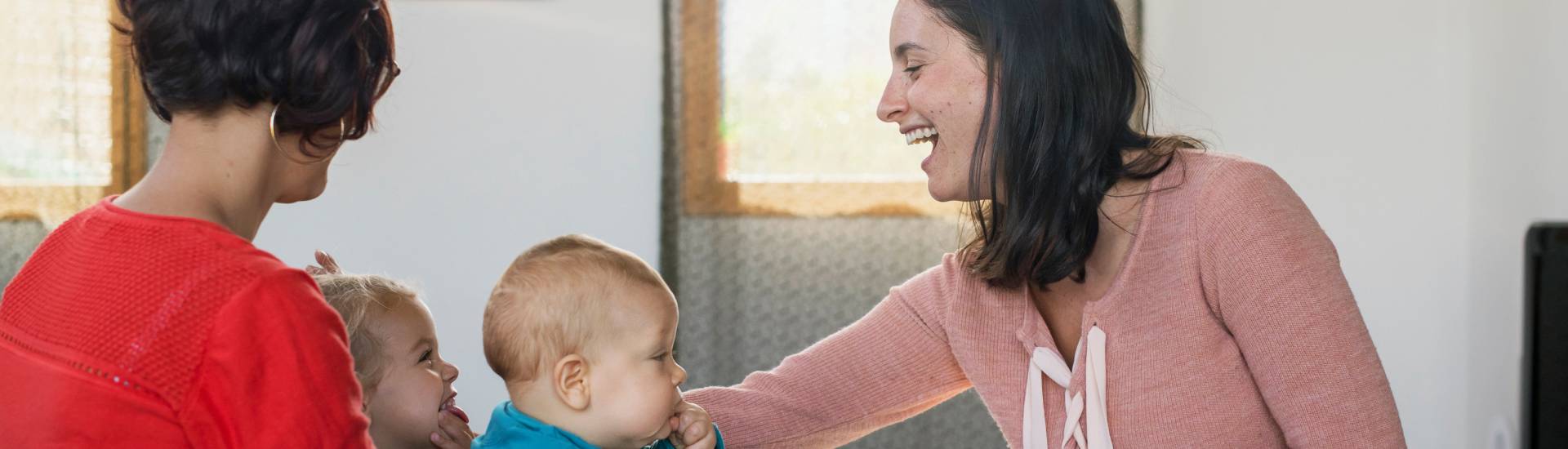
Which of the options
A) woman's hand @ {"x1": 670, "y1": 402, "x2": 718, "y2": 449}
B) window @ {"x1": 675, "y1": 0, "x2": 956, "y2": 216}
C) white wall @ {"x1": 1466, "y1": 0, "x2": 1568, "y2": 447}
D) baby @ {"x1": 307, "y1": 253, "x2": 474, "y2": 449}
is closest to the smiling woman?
woman's hand @ {"x1": 670, "y1": 402, "x2": 718, "y2": 449}

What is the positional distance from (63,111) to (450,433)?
2.37 metres

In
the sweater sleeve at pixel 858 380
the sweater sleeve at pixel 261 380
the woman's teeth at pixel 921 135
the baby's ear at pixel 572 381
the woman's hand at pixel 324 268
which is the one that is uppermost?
the woman's teeth at pixel 921 135

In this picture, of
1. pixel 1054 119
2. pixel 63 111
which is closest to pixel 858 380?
pixel 1054 119

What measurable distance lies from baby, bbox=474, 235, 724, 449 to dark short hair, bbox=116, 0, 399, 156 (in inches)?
11.3

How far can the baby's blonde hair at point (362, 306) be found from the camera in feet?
4.09

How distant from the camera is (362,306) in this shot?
4.14ft

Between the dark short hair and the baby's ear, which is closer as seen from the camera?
the dark short hair

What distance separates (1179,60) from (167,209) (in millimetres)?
2448

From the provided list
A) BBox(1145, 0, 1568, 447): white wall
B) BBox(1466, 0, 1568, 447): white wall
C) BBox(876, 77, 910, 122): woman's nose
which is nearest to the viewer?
BBox(876, 77, 910, 122): woman's nose

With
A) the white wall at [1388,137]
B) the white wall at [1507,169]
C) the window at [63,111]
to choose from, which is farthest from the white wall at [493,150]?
the white wall at [1507,169]

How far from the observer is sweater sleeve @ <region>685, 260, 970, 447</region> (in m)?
1.55

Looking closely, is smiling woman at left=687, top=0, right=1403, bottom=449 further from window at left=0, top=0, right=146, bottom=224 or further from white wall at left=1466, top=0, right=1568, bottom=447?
window at left=0, top=0, right=146, bottom=224

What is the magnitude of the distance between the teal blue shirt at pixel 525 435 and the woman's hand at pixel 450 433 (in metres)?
0.12

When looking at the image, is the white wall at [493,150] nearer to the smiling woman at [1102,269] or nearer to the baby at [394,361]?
the smiling woman at [1102,269]
